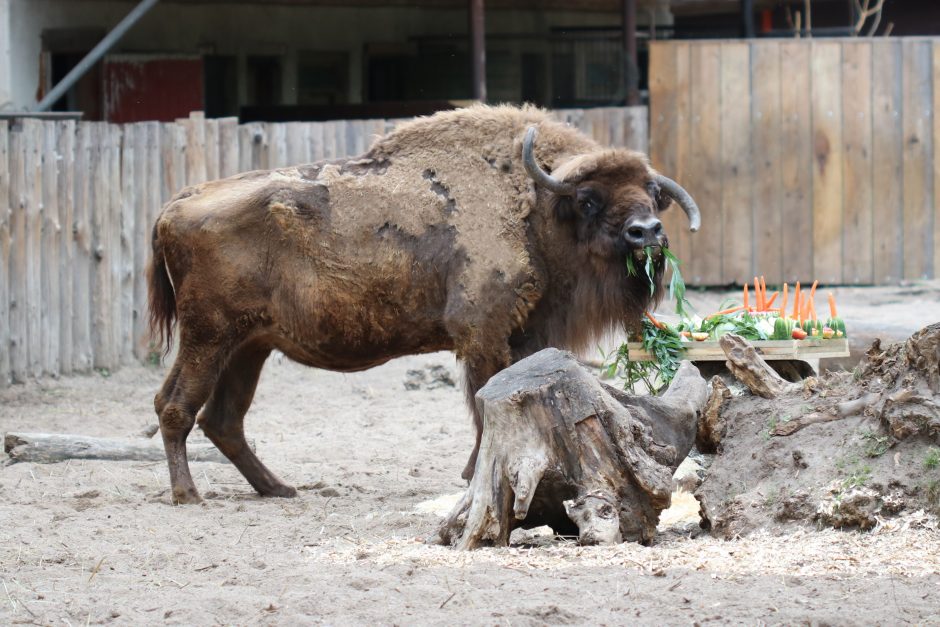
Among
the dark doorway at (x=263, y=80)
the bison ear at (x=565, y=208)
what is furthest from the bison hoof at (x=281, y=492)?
the dark doorway at (x=263, y=80)

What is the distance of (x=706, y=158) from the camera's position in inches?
523

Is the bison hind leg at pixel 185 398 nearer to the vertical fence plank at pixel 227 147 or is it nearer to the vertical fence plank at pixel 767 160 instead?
the vertical fence plank at pixel 227 147

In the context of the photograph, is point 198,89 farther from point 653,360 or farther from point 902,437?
point 902,437

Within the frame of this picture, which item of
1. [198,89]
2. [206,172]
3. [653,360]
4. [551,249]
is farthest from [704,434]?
[198,89]

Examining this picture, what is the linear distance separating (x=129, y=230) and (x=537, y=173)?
541 centimetres

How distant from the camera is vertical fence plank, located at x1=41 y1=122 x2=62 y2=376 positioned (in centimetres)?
1015

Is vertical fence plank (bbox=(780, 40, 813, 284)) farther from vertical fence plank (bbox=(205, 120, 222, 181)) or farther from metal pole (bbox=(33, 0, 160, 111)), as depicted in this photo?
metal pole (bbox=(33, 0, 160, 111))

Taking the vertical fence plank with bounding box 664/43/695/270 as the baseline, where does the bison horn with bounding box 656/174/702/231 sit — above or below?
below

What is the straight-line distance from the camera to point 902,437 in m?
4.99

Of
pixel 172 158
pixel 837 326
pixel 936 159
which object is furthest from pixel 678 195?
pixel 936 159

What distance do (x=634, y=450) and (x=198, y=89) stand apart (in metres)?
11.0

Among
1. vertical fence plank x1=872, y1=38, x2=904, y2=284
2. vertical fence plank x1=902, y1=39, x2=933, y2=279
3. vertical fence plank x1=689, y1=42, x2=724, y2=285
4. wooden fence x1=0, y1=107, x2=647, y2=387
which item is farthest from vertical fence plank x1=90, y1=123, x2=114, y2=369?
vertical fence plank x1=902, y1=39, x2=933, y2=279

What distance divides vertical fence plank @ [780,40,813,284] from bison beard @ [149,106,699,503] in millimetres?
6741

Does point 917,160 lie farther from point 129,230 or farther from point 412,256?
point 412,256
